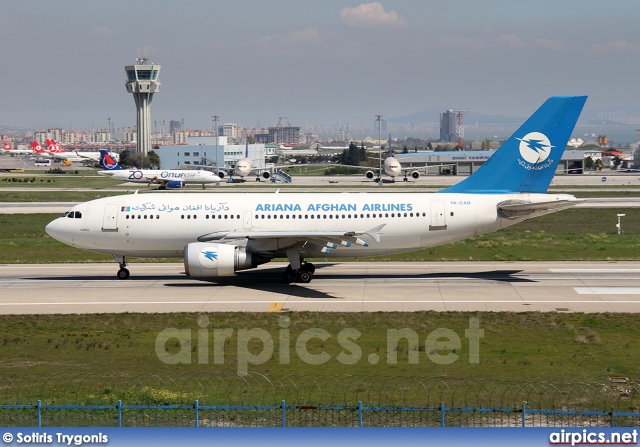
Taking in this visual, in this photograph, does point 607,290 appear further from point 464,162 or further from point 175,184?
point 464,162

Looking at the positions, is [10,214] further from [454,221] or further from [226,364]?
[226,364]

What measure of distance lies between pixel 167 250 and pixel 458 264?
57.3 feet

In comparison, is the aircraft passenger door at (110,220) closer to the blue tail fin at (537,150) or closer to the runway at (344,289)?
the runway at (344,289)

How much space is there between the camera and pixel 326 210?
139 feet

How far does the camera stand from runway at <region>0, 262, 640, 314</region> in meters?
36.2

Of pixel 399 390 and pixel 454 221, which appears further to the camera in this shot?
pixel 454 221

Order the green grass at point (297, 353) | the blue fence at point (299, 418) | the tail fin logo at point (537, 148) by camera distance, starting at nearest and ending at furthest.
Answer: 1. the blue fence at point (299, 418)
2. the green grass at point (297, 353)
3. the tail fin logo at point (537, 148)

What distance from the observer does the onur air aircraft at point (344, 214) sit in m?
42.1

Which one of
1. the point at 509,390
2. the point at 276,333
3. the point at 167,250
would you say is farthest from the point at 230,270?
the point at 509,390

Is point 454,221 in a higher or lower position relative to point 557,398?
higher

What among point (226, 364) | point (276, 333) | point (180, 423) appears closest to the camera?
point (180, 423)

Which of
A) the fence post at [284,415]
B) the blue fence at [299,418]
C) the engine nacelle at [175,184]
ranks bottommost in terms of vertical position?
the engine nacelle at [175,184]

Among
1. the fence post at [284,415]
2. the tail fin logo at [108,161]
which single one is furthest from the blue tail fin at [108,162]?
the fence post at [284,415]

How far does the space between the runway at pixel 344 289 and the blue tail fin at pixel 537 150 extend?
16.2 ft
